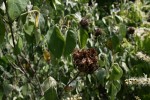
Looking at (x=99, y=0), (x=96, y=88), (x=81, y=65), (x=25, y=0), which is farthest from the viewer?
(x=99, y=0)

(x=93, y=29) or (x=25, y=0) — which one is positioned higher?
(x=93, y=29)

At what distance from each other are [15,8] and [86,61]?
36 cm

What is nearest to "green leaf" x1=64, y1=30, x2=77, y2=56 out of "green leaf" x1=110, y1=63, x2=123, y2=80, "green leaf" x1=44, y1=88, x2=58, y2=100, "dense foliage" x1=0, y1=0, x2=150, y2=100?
"dense foliage" x1=0, y1=0, x2=150, y2=100

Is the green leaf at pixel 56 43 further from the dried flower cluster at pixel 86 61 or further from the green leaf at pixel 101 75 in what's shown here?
the green leaf at pixel 101 75

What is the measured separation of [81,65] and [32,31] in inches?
A: 7.4

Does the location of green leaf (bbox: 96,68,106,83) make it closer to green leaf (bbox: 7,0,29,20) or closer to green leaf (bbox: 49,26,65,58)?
green leaf (bbox: 49,26,65,58)

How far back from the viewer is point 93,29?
2.31m

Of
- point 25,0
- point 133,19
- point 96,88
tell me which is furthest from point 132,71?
point 25,0

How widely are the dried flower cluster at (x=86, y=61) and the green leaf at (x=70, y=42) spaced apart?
14cm

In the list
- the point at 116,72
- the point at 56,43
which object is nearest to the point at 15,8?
the point at 56,43

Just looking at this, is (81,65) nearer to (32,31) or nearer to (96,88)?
(32,31)

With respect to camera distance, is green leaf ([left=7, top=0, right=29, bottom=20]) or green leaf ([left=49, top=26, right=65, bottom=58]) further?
green leaf ([left=49, top=26, right=65, bottom=58])

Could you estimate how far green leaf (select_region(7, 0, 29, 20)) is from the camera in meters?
0.79

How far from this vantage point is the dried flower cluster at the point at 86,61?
1.10 m
